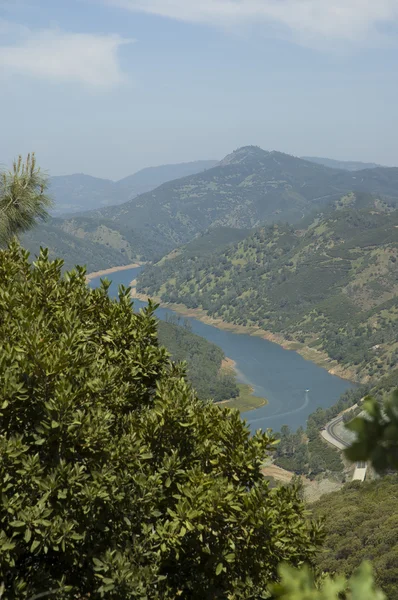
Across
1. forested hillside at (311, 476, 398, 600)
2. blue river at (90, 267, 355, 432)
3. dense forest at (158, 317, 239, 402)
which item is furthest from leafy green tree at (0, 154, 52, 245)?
dense forest at (158, 317, 239, 402)

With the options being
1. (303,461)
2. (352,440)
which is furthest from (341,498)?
(352,440)

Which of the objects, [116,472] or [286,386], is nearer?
[116,472]

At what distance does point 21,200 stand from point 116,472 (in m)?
7.79

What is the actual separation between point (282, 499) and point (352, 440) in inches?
345

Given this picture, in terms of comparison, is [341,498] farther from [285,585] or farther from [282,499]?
[285,585]

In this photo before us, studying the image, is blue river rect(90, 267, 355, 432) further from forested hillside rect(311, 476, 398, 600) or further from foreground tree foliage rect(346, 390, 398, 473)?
foreground tree foliage rect(346, 390, 398, 473)

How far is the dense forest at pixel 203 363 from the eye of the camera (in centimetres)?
16162

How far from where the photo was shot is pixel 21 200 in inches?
585

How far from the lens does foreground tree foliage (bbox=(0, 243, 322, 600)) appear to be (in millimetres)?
8352

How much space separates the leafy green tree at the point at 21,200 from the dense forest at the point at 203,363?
465ft

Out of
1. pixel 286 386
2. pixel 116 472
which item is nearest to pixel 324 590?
pixel 116 472

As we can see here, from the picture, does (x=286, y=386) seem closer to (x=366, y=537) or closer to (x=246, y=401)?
(x=246, y=401)

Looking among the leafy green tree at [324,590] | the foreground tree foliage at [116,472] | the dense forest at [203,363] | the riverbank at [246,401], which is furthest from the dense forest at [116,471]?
the dense forest at [203,363]

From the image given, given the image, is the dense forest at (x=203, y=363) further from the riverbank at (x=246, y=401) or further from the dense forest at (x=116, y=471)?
the dense forest at (x=116, y=471)
